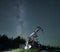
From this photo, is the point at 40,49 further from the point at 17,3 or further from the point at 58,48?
the point at 17,3

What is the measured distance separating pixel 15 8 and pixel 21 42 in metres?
0.68

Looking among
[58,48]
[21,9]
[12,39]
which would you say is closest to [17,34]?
[12,39]

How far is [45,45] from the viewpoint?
372 cm

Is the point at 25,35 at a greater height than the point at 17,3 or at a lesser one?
lesser

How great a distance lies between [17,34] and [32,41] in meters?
0.33

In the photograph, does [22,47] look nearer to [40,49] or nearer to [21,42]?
[21,42]

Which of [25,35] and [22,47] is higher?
[25,35]

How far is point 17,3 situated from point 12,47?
0.87 m

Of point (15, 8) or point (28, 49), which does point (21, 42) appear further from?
point (15, 8)

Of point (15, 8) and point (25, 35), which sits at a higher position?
point (15, 8)

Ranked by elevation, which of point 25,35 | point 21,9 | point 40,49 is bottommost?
point 40,49

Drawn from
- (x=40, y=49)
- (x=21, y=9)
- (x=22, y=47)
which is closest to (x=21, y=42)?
(x=22, y=47)

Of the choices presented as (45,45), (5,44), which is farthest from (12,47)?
(45,45)

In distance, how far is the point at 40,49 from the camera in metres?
3.71
